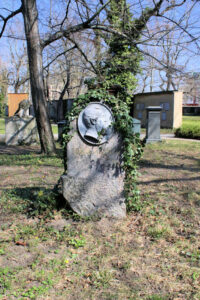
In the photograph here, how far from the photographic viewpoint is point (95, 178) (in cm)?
379

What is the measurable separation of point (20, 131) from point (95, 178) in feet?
29.2

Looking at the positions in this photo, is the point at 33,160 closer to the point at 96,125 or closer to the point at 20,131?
the point at 20,131

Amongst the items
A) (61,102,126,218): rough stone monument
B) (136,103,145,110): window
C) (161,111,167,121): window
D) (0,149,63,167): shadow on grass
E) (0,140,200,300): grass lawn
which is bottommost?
(0,140,200,300): grass lawn

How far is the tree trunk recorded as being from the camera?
7980 millimetres

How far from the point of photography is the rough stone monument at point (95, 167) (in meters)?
3.73

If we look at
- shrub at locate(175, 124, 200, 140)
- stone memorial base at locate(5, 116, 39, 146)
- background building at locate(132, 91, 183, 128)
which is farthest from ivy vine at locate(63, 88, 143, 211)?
background building at locate(132, 91, 183, 128)

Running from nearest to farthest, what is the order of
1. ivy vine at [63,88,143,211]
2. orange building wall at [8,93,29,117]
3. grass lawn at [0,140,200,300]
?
grass lawn at [0,140,200,300]
ivy vine at [63,88,143,211]
orange building wall at [8,93,29,117]

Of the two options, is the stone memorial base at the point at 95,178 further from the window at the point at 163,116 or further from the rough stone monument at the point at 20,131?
the window at the point at 163,116

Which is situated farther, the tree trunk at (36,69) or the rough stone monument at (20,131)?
the rough stone monument at (20,131)

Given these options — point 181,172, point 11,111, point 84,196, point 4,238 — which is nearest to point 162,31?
point 181,172

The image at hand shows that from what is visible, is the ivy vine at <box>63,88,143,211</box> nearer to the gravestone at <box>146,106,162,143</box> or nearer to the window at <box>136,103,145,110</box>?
the gravestone at <box>146,106,162,143</box>

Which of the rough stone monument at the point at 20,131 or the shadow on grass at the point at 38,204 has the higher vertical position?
the rough stone monument at the point at 20,131

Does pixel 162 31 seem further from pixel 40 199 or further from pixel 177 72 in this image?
pixel 40 199

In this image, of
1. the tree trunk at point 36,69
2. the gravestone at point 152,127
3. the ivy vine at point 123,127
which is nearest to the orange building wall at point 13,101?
the gravestone at point 152,127
